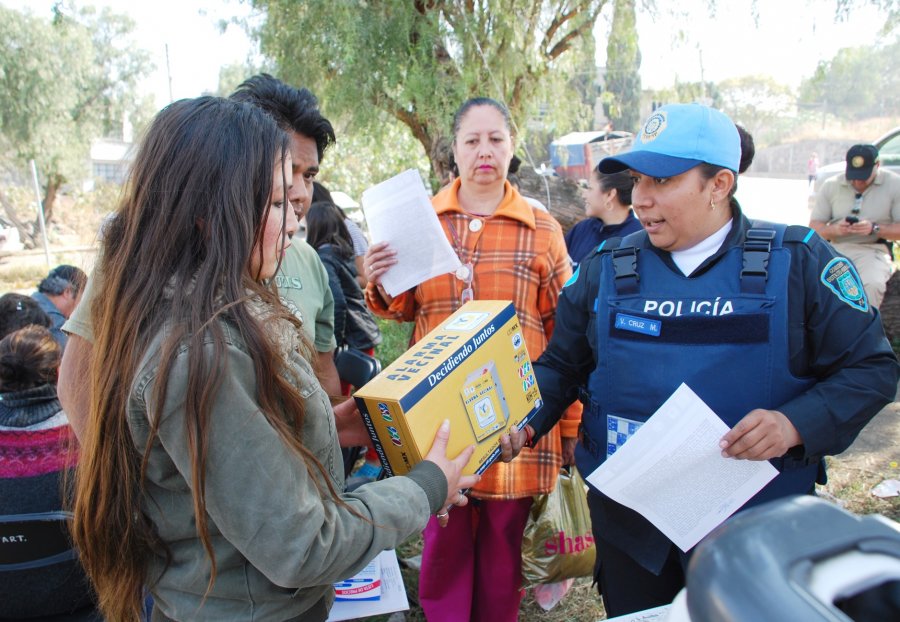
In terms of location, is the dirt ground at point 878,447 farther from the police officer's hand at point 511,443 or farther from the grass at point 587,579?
the police officer's hand at point 511,443

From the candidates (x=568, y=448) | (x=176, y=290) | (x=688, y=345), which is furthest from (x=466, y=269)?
(x=176, y=290)

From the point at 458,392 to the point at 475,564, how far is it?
1.32m

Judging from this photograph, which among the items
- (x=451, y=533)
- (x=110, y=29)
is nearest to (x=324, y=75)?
(x=451, y=533)

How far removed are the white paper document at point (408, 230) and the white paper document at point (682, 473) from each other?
37.7 inches

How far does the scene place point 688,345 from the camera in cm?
163

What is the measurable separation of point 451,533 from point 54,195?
917 inches

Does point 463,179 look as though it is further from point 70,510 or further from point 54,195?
point 54,195

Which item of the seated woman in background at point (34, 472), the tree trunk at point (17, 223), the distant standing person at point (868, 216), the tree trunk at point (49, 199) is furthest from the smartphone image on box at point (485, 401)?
the tree trunk at point (17, 223)

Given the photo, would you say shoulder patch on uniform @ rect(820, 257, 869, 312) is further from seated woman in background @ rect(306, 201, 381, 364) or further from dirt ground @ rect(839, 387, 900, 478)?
dirt ground @ rect(839, 387, 900, 478)

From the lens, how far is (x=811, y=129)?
146 ft

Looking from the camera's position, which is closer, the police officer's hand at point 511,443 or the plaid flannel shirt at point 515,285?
the police officer's hand at point 511,443

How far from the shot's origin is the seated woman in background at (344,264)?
13.3 ft

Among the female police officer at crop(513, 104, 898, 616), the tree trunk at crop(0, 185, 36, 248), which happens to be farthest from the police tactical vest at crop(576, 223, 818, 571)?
the tree trunk at crop(0, 185, 36, 248)

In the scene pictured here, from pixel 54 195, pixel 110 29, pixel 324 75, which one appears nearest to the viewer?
pixel 324 75
